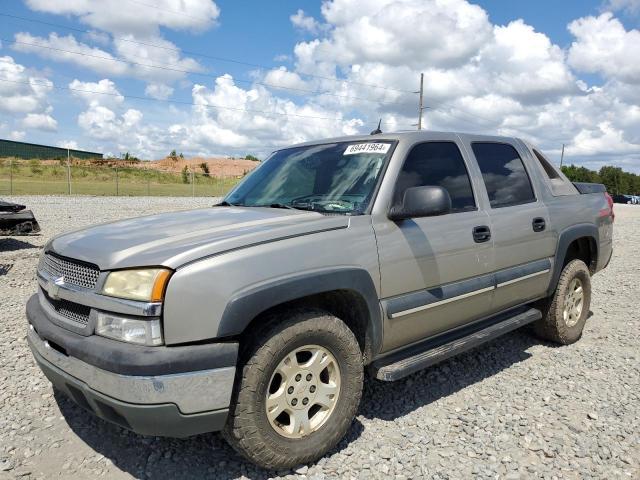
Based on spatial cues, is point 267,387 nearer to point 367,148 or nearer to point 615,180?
point 367,148

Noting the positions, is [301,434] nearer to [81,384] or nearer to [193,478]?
[193,478]

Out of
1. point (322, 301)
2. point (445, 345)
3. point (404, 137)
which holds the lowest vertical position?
point (445, 345)

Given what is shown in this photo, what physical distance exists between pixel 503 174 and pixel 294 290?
7.98 feet

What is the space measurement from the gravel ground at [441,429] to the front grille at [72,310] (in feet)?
2.81

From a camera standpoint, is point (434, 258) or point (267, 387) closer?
point (267, 387)

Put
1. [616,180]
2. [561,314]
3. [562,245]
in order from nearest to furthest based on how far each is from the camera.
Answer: [562,245], [561,314], [616,180]

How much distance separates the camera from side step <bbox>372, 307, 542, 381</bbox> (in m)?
3.15

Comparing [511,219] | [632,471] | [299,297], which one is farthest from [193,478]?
[511,219]

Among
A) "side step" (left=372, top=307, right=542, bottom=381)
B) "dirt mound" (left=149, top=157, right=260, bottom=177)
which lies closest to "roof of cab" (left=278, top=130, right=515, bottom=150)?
"side step" (left=372, top=307, right=542, bottom=381)

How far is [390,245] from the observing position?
10.1 feet

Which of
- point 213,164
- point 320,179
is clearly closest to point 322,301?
point 320,179

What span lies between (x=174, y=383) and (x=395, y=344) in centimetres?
147

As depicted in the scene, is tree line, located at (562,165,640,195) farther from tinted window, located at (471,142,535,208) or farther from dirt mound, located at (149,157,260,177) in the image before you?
tinted window, located at (471,142,535,208)

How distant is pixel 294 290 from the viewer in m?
2.62
